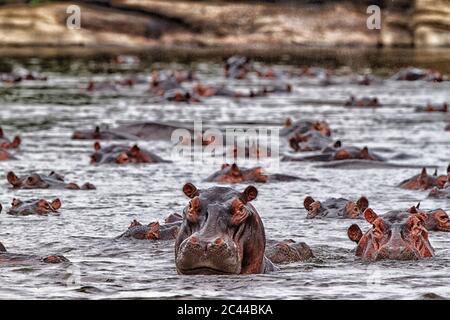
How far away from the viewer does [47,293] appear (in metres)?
8.84

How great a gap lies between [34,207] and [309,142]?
7036mm

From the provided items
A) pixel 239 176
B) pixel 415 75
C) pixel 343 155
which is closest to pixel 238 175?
pixel 239 176

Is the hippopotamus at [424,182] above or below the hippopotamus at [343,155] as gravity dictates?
below

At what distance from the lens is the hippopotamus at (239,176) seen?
1523 cm

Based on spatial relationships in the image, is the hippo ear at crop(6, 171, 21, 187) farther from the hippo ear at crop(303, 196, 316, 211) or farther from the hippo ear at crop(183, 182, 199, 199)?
the hippo ear at crop(183, 182, 199, 199)

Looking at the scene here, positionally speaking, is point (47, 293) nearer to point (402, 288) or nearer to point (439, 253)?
point (402, 288)

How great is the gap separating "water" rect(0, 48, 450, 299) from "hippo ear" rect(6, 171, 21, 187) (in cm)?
23

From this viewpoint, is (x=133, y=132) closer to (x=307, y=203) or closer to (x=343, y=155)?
(x=343, y=155)

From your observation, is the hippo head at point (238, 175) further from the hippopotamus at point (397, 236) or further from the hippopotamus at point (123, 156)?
the hippopotamus at point (397, 236)

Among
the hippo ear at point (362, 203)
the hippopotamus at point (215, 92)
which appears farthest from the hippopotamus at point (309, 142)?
the hippopotamus at point (215, 92)

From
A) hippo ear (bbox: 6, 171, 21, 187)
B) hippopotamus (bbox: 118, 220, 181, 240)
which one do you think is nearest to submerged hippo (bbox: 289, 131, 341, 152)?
hippo ear (bbox: 6, 171, 21, 187)

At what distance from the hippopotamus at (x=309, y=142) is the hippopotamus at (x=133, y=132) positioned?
2547mm

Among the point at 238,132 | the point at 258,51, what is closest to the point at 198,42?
the point at 258,51

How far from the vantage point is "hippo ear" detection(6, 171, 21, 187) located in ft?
47.9
